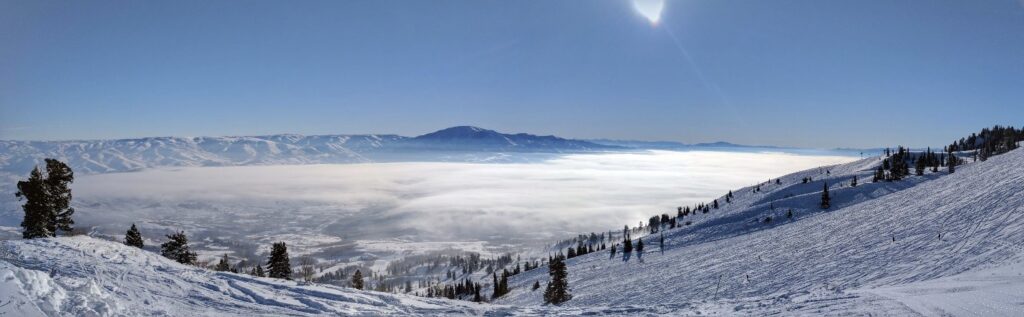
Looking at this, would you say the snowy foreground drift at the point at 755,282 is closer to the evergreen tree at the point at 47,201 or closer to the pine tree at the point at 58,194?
the evergreen tree at the point at 47,201

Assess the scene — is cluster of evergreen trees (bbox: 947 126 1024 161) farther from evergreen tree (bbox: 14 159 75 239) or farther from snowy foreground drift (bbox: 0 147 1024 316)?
Answer: evergreen tree (bbox: 14 159 75 239)

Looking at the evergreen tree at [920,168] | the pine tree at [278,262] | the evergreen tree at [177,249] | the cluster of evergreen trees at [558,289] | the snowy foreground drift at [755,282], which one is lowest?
the cluster of evergreen trees at [558,289]

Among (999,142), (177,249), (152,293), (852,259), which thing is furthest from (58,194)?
(999,142)

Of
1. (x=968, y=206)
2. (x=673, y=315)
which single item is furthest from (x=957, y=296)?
(x=968, y=206)

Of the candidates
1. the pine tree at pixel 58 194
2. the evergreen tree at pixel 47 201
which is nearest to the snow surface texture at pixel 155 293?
the evergreen tree at pixel 47 201

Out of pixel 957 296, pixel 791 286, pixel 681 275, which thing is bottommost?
pixel 681 275

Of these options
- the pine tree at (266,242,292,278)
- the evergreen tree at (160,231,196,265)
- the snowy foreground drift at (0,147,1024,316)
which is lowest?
the pine tree at (266,242,292,278)

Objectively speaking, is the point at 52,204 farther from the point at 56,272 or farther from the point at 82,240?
the point at 56,272

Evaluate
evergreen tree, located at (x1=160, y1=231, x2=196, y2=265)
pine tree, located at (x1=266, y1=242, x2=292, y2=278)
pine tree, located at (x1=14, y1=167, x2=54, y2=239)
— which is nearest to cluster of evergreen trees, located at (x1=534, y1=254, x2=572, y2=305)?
pine tree, located at (x1=266, y1=242, x2=292, y2=278)
